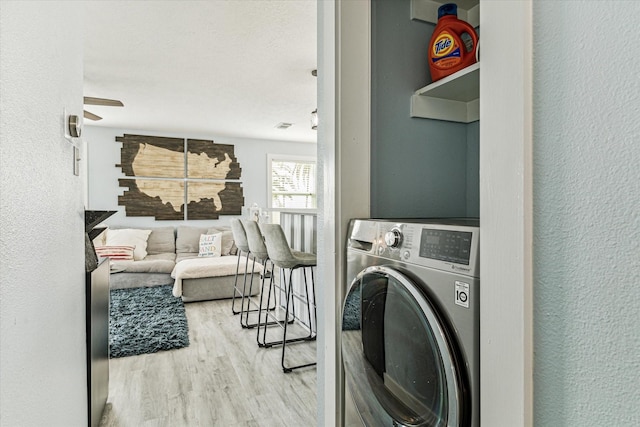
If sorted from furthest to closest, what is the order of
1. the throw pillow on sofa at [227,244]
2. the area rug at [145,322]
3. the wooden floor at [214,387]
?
the throw pillow on sofa at [227,244], the area rug at [145,322], the wooden floor at [214,387]

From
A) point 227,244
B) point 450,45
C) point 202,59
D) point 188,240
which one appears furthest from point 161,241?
point 450,45

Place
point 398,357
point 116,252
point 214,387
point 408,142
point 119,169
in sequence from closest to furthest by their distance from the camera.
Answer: point 398,357 → point 408,142 → point 214,387 → point 116,252 → point 119,169

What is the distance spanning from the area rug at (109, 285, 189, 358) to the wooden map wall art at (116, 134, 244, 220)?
1.72 m

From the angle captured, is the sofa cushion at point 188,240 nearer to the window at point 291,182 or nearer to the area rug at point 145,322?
the area rug at point 145,322

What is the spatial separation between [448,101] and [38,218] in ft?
4.89

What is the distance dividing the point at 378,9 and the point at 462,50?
377 mm

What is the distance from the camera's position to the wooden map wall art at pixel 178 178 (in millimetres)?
5957

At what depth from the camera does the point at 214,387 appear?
2.39 meters

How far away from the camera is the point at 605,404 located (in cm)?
58

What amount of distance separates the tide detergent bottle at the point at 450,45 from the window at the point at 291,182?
5456 mm

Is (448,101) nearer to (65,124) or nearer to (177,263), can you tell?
(65,124)

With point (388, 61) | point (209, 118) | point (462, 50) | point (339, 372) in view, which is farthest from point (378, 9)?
point (209, 118)

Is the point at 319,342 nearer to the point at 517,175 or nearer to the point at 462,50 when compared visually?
the point at 517,175

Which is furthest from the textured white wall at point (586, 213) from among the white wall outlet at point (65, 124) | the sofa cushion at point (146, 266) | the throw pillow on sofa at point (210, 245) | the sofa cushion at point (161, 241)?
the sofa cushion at point (161, 241)
